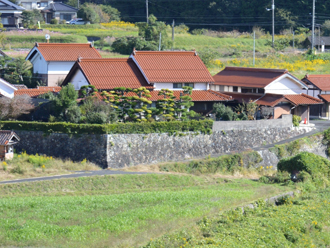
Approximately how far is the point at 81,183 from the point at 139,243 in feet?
27.7

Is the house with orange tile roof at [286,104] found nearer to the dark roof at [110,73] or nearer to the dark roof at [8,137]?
the dark roof at [110,73]

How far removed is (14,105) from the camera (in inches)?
1099

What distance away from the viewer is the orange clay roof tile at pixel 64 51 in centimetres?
3741

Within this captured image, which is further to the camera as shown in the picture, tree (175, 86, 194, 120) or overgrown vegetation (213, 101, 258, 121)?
overgrown vegetation (213, 101, 258, 121)

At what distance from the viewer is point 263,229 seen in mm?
15391

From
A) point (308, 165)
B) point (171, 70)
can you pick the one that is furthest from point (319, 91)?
point (308, 165)

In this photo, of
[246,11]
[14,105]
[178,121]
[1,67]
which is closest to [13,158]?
[14,105]

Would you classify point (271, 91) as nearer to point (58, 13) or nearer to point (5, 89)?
point (5, 89)

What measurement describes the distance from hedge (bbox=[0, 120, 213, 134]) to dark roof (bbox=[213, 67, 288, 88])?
7954 millimetres

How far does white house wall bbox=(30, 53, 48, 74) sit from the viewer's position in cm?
3756

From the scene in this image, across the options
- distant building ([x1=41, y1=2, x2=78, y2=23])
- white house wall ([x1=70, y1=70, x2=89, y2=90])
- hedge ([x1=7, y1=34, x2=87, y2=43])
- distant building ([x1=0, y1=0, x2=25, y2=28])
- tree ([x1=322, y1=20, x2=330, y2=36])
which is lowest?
white house wall ([x1=70, y1=70, x2=89, y2=90])

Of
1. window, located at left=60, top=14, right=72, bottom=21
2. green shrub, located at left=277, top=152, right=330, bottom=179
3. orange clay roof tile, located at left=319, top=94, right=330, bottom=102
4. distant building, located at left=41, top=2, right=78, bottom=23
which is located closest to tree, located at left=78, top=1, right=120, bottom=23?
distant building, located at left=41, top=2, right=78, bottom=23

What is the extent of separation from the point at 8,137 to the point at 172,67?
12.3m

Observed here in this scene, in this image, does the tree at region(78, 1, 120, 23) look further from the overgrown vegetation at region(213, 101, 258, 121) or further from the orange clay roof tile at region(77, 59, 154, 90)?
the overgrown vegetation at region(213, 101, 258, 121)
